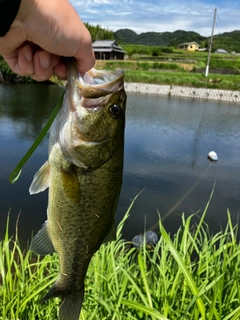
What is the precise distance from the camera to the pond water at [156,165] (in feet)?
22.3

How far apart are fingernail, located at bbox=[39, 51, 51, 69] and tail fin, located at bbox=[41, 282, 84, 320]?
95cm

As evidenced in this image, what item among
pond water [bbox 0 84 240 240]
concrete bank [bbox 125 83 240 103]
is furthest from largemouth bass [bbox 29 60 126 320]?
concrete bank [bbox 125 83 240 103]

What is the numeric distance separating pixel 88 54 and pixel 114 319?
1755 mm

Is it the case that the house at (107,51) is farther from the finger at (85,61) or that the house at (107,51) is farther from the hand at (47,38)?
the finger at (85,61)

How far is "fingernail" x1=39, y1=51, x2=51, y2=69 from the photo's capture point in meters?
1.39

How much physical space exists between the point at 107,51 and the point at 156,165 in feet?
137

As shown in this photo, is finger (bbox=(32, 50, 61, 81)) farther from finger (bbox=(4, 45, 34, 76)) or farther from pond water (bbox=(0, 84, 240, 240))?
pond water (bbox=(0, 84, 240, 240))

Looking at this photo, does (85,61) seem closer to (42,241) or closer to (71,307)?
(42,241)

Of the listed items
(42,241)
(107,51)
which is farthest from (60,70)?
(107,51)

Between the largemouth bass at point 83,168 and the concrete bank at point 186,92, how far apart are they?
1049 inches

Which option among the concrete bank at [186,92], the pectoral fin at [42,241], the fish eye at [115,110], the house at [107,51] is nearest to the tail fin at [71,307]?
the pectoral fin at [42,241]

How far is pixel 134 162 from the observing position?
9.91 metres

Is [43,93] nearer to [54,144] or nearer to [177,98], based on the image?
[177,98]

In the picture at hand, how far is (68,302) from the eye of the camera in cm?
156
